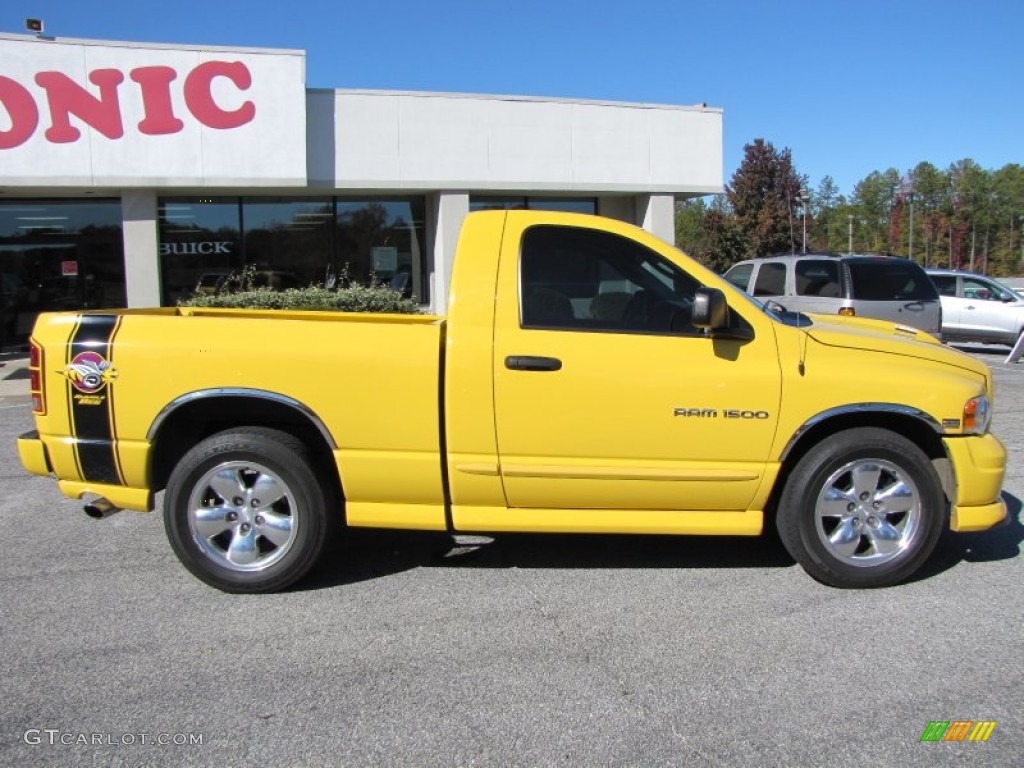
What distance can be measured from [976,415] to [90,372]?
459cm

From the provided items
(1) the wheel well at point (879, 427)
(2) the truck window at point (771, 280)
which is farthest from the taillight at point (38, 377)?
(2) the truck window at point (771, 280)

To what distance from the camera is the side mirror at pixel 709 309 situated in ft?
12.9

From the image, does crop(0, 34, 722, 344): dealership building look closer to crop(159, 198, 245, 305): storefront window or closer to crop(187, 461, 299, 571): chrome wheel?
crop(159, 198, 245, 305): storefront window

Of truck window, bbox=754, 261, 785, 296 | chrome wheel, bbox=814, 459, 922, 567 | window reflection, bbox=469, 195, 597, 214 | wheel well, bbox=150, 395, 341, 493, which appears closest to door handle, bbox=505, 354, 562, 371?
wheel well, bbox=150, 395, 341, 493

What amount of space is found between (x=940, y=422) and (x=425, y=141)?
12.8 metres

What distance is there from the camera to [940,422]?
414 centimetres

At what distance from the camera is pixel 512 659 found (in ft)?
11.4

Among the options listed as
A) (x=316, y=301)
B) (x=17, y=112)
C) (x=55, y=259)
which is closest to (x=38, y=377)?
(x=316, y=301)

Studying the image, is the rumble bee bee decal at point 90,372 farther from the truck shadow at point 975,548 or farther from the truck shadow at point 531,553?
the truck shadow at point 975,548

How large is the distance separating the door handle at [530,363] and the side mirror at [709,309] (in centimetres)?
72

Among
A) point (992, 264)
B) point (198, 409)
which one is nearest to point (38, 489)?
point (198, 409)

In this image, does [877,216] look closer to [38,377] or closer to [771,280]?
[771,280]

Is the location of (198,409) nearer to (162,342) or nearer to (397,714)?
(162,342)

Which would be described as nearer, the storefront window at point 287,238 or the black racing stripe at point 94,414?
the black racing stripe at point 94,414
